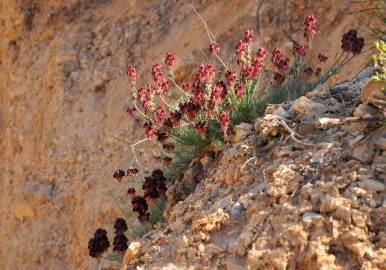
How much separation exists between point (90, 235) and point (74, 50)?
2399 millimetres

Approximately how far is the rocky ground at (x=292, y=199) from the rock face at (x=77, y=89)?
7.33ft

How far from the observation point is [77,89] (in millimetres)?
6793

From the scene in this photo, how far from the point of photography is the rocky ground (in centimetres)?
242

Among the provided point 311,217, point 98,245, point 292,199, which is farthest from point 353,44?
point 98,245

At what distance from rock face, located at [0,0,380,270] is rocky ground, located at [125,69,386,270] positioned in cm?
223

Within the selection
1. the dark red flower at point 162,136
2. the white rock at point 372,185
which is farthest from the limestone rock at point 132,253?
the white rock at point 372,185

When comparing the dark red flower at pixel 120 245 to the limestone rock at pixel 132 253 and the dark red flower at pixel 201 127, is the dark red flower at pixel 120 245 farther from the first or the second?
the dark red flower at pixel 201 127

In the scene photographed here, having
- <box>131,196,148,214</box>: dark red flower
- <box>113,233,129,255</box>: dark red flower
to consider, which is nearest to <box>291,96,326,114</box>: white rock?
<box>131,196,148,214</box>: dark red flower

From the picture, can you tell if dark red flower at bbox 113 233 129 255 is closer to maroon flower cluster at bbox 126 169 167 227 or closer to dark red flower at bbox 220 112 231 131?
maroon flower cluster at bbox 126 169 167 227

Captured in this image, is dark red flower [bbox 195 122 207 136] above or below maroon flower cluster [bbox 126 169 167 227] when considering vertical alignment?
above

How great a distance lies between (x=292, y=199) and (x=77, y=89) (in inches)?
179

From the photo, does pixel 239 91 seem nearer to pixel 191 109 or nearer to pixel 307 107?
pixel 191 109

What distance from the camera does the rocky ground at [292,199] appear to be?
7.94ft

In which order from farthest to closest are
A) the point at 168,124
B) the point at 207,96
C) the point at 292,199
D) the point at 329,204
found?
1. the point at 168,124
2. the point at 207,96
3. the point at 292,199
4. the point at 329,204
